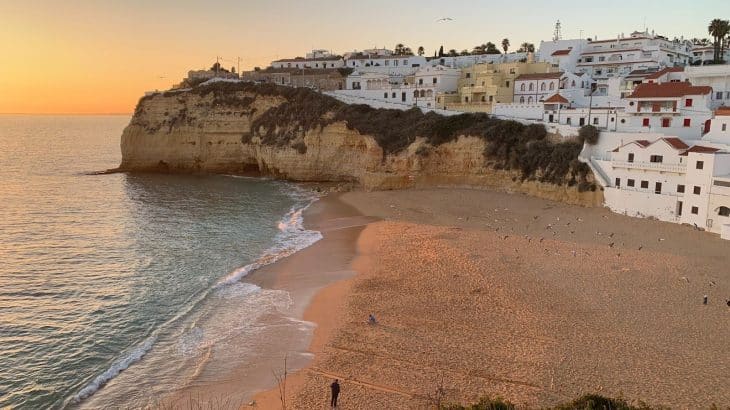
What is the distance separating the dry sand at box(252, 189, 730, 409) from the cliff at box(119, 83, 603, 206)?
9.95 m

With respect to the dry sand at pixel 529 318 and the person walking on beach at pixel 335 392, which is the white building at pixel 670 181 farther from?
the person walking on beach at pixel 335 392

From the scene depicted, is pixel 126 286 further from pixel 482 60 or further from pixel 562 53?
pixel 482 60

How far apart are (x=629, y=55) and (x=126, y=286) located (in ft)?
201

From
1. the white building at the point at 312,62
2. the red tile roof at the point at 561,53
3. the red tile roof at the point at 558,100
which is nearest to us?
the red tile roof at the point at 558,100

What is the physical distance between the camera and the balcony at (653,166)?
3206cm

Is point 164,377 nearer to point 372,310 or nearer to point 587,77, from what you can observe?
point 372,310

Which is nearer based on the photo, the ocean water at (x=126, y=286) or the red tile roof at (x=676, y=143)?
the ocean water at (x=126, y=286)

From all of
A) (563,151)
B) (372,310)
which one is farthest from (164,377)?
(563,151)

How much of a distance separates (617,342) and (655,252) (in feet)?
40.5

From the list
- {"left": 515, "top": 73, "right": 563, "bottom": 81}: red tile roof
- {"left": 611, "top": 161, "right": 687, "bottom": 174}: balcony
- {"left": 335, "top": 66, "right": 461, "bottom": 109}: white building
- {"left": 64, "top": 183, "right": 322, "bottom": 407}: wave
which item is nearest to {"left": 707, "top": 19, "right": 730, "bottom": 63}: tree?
{"left": 515, "top": 73, "right": 563, "bottom": 81}: red tile roof

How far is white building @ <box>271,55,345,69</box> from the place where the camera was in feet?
292

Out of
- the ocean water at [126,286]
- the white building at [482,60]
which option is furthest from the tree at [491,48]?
the ocean water at [126,286]

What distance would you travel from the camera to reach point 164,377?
650 inches

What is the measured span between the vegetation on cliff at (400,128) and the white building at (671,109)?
6.04 m
